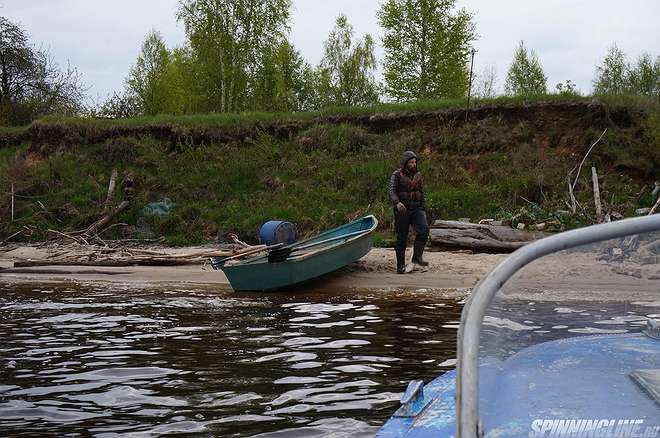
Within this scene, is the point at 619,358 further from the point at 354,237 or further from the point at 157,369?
the point at 354,237

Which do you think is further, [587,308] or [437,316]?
[437,316]

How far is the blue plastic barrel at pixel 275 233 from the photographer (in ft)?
40.2

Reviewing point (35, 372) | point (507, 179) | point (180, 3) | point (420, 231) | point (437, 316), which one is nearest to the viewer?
point (35, 372)

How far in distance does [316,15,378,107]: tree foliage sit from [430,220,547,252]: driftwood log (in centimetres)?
2354

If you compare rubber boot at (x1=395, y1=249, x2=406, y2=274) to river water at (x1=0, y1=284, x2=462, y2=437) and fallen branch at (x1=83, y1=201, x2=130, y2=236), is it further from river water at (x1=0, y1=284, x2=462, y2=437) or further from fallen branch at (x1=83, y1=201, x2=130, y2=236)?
fallen branch at (x1=83, y1=201, x2=130, y2=236)

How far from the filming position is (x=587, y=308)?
8.54 feet

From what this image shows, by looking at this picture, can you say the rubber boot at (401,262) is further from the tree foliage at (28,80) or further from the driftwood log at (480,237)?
the tree foliage at (28,80)

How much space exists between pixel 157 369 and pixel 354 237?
6564 mm

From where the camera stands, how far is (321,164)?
22.5 meters

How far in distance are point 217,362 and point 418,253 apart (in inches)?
268

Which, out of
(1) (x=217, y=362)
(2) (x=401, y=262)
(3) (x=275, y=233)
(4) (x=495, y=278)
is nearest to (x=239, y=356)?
(1) (x=217, y=362)

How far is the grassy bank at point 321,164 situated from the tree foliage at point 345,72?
46.0 ft

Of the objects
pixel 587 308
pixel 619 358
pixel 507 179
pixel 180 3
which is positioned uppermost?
pixel 180 3

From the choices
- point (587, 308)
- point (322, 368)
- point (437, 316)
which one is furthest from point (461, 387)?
point (437, 316)
